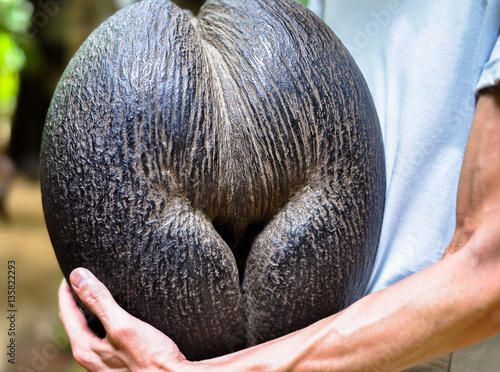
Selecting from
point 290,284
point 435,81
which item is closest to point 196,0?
point 435,81

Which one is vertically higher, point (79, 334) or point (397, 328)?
point (397, 328)

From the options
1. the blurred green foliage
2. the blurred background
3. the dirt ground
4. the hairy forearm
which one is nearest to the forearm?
the hairy forearm

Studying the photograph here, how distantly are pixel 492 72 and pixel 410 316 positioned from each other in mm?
251

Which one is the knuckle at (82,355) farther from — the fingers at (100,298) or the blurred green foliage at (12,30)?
the blurred green foliage at (12,30)

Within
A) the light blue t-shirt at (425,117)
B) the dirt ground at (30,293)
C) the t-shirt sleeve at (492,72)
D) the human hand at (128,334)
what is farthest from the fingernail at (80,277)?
the dirt ground at (30,293)

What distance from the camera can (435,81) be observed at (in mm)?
554

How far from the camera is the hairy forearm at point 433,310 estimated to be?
47cm

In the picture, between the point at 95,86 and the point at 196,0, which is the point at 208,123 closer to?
the point at 95,86

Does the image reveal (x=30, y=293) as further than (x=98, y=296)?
Yes

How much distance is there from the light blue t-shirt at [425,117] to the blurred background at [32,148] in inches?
58.0

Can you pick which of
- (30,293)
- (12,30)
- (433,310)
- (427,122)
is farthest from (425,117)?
(12,30)

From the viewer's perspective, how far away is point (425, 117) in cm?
55

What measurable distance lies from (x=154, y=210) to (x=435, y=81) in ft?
1.14

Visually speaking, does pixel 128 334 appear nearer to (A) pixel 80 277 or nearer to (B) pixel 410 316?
(A) pixel 80 277
